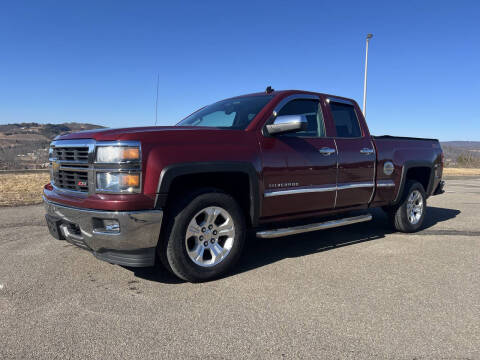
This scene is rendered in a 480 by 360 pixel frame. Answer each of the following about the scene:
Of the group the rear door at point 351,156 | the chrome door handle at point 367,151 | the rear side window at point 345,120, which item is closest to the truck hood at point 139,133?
the rear door at point 351,156

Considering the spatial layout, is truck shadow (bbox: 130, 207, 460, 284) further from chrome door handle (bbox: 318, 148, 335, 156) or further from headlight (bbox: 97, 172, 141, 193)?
chrome door handle (bbox: 318, 148, 335, 156)

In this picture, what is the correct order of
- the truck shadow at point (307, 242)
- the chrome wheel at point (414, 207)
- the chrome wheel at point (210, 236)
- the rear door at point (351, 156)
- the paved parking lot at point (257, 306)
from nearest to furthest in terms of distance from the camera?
A: the paved parking lot at point (257, 306), the chrome wheel at point (210, 236), the truck shadow at point (307, 242), the rear door at point (351, 156), the chrome wheel at point (414, 207)

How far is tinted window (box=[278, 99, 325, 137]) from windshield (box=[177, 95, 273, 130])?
0.30 m

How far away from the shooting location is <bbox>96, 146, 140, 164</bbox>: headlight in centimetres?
311

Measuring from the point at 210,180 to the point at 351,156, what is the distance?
6.67ft

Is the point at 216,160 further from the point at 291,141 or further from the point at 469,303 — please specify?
the point at 469,303

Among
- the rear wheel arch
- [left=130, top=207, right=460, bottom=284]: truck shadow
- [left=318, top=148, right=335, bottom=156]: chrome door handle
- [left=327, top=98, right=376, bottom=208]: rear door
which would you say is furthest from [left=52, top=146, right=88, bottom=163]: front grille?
the rear wheel arch

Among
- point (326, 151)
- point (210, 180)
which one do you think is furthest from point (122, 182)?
point (326, 151)

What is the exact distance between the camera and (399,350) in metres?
2.37

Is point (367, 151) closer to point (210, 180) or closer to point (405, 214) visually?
point (405, 214)

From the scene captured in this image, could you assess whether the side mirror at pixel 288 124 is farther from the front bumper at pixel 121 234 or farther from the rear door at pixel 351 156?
the front bumper at pixel 121 234

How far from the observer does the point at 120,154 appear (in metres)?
3.12

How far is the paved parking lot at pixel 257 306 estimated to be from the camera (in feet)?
7.86

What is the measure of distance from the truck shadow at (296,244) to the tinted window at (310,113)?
1.48 meters
